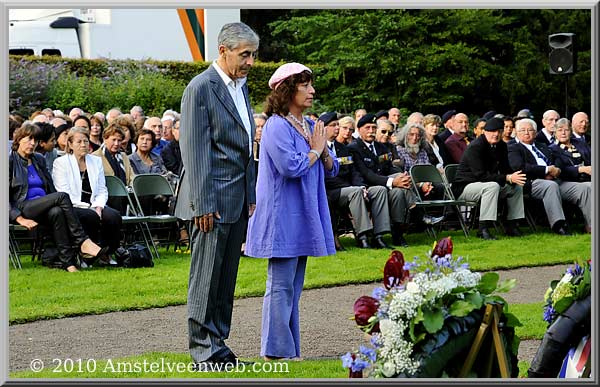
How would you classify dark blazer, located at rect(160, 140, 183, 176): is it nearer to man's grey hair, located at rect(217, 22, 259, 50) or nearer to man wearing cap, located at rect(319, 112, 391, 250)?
man wearing cap, located at rect(319, 112, 391, 250)

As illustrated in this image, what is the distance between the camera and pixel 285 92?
770 centimetres

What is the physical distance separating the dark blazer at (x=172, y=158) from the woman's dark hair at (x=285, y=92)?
8000mm

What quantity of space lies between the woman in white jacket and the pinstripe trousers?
5.70 meters

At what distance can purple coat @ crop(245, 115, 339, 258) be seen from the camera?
7.66m

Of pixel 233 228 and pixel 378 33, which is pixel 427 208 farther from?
pixel 378 33

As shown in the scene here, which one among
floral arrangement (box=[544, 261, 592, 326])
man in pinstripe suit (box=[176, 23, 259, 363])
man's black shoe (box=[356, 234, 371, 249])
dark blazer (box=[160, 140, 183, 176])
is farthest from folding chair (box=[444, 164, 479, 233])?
floral arrangement (box=[544, 261, 592, 326])

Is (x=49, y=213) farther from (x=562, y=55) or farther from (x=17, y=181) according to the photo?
(x=562, y=55)

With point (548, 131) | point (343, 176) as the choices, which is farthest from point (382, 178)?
point (548, 131)

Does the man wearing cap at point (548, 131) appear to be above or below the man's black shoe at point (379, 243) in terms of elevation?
above

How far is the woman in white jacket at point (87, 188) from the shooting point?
1282cm

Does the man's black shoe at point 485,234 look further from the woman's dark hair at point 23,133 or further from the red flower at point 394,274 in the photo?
the red flower at point 394,274

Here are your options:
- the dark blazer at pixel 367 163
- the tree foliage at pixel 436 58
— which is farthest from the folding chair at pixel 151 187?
the tree foliage at pixel 436 58

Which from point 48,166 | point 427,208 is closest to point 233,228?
point 48,166

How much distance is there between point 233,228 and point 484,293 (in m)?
2.15
